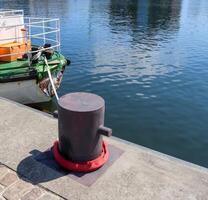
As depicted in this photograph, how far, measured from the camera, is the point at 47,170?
18.4 feet

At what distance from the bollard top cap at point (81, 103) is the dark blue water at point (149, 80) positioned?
4.72 metres

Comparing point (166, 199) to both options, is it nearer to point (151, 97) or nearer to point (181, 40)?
point (151, 97)

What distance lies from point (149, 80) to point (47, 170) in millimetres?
11328

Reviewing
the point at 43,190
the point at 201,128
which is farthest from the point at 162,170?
the point at 201,128

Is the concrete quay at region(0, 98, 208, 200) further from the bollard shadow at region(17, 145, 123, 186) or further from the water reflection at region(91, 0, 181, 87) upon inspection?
the water reflection at region(91, 0, 181, 87)

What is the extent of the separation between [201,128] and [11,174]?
761 cm

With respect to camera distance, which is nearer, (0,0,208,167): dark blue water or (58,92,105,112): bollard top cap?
(58,92,105,112): bollard top cap

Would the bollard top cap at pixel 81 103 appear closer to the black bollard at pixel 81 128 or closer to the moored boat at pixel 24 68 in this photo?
the black bollard at pixel 81 128

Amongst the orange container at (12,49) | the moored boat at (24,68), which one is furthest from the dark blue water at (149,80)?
the orange container at (12,49)

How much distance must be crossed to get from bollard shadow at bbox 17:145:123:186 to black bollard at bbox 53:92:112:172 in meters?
0.25

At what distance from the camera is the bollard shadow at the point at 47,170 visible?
5402 mm

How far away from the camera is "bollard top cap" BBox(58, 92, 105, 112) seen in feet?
17.7

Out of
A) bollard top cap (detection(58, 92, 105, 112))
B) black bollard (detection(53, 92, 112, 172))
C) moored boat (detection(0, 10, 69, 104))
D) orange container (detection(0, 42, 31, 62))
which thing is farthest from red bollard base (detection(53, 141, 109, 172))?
orange container (detection(0, 42, 31, 62))

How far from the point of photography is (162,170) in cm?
570
